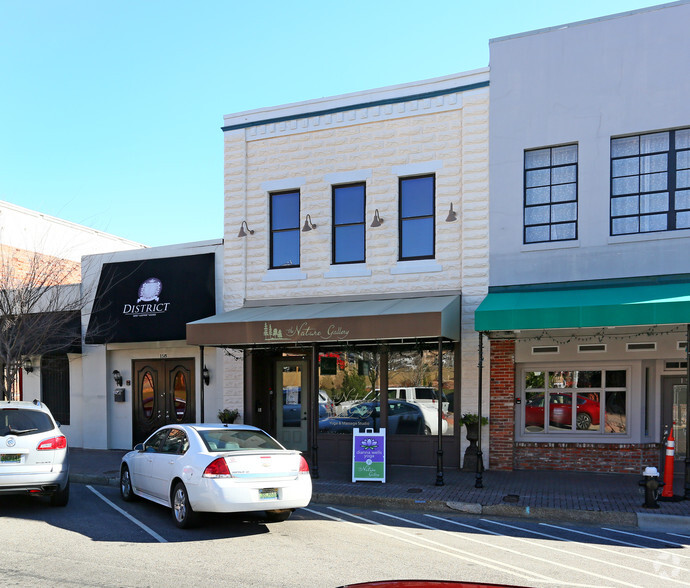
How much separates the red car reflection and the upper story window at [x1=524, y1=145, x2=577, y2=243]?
10.6ft

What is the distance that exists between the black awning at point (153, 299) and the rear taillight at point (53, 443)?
231 inches

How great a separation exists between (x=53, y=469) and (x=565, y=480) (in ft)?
28.5

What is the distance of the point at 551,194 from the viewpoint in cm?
1320

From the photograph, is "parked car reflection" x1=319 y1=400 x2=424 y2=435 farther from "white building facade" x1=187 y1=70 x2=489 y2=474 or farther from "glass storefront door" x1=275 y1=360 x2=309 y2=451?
"glass storefront door" x1=275 y1=360 x2=309 y2=451

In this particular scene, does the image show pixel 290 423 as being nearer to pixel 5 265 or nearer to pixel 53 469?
pixel 53 469

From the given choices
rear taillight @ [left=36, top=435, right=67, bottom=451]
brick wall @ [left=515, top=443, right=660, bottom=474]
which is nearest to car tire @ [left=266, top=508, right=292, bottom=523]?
rear taillight @ [left=36, top=435, right=67, bottom=451]

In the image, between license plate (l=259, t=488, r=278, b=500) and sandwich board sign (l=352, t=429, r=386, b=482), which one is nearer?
Result: license plate (l=259, t=488, r=278, b=500)

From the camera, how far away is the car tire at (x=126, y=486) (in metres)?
10.5

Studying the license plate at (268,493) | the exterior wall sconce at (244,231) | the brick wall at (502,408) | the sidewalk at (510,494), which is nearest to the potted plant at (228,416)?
the sidewalk at (510,494)

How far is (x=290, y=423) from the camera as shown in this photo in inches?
Answer: 628

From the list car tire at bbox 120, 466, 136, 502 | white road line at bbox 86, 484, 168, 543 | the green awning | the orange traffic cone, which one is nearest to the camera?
white road line at bbox 86, 484, 168, 543

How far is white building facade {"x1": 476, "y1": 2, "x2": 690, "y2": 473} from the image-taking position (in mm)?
12227

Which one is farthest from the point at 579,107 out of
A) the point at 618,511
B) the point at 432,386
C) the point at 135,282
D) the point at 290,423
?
the point at 135,282

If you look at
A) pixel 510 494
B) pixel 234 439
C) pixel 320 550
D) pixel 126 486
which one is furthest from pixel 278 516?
pixel 510 494
